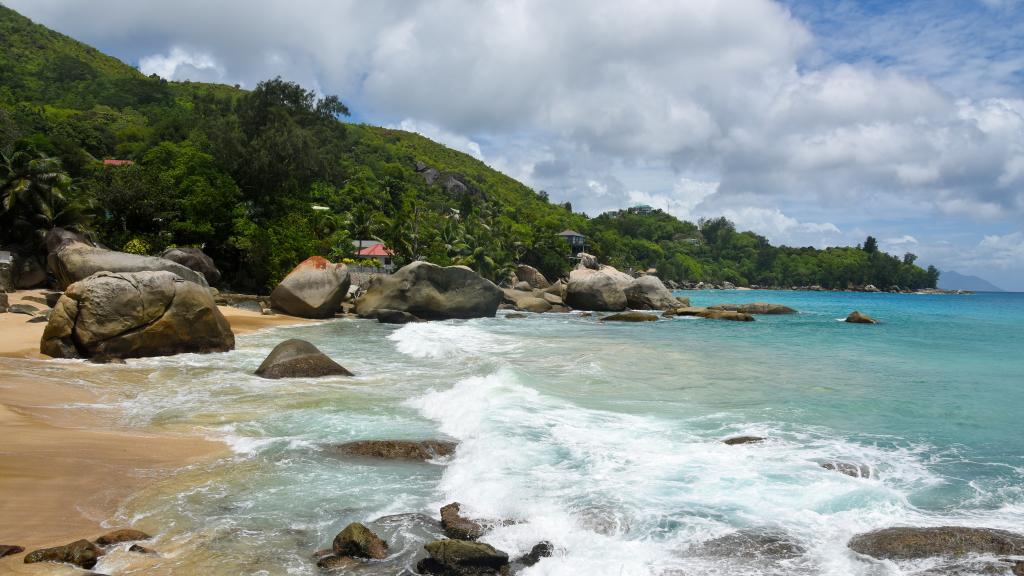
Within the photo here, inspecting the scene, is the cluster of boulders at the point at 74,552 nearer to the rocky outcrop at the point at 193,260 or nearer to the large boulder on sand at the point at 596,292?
the rocky outcrop at the point at 193,260

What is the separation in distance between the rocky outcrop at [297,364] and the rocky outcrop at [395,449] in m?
5.24

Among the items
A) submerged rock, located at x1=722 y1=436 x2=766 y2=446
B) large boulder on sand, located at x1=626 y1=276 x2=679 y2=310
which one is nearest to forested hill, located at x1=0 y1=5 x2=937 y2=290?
large boulder on sand, located at x1=626 y1=276 x2=679 y2=310

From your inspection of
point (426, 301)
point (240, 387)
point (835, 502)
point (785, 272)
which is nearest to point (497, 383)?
point (240, 387)

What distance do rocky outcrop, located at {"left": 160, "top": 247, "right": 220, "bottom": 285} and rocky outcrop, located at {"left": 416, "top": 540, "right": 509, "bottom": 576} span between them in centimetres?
2769

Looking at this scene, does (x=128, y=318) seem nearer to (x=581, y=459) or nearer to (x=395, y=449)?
(x=395, y=449)

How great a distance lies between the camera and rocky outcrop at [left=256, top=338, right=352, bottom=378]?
13.3 metres

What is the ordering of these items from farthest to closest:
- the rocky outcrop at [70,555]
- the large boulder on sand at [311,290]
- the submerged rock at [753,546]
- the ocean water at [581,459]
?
the large boulder on sand at [311,290] → the ocean water at [581,459] → the submerged rock at [753,546] → the rocky outcrop at [70,555]

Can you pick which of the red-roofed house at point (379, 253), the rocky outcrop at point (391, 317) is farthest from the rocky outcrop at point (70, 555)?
the red-roofed house at point (379, 253)

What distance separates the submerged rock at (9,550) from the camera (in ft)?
16.0

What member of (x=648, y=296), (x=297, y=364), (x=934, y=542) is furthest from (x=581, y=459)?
(x=648, y=296)

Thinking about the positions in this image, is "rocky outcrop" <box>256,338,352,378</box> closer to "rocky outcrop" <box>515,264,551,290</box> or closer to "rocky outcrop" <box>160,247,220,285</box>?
"rocky outcrop" <box>160,247,220,285</box>

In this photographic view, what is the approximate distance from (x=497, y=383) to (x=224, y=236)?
27977mm

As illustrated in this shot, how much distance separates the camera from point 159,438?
27.7 feet

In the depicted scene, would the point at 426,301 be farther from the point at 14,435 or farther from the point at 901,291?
the point at 901,291
